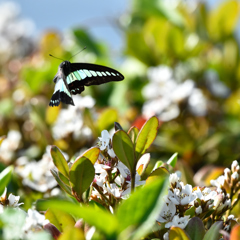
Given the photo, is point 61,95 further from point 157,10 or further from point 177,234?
point 157,10

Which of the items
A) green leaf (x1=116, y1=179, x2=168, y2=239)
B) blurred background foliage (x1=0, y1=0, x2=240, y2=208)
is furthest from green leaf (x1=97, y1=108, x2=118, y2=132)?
green leaf (x1=116, y1=179, x2=168, y2=239)

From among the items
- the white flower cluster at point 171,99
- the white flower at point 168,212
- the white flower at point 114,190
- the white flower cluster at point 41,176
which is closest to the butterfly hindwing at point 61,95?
the white flower cluster at point 41,176

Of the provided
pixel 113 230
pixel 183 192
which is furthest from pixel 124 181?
pixel 113 230

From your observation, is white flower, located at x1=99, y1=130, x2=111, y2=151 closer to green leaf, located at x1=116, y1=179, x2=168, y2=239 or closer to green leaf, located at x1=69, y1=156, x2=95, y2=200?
green leaf, located at x1=69, y1=156, x2=95, y2=200

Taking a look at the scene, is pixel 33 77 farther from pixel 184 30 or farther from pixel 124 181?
pixel 124 181

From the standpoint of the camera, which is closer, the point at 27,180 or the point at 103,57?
the point at 27,180

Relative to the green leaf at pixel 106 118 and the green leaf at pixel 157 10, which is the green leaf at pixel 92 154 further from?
the green leaf at pixel 157 10

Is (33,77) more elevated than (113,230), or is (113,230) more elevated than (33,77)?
(33,77)
